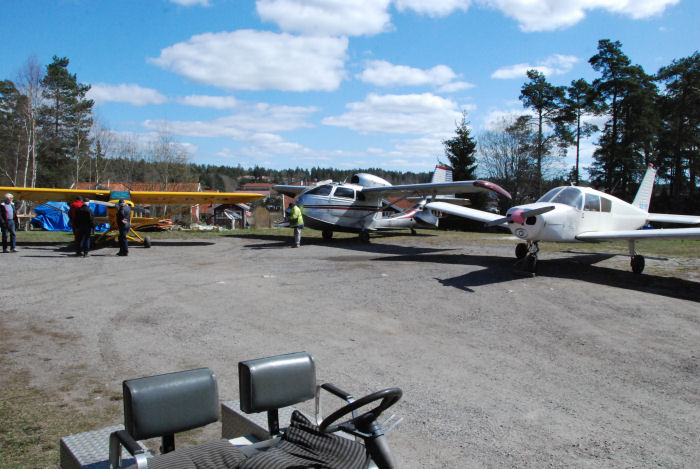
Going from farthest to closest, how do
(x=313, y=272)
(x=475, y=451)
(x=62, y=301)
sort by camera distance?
(x=313, y=272) → (x=62, y=301) → (x=475, y=451)

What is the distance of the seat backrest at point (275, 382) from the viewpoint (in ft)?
9.26

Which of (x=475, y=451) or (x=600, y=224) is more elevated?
(x=600, y=224)

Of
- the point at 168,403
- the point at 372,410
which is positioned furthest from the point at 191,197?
the point at 372,410

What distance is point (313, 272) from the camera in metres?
12.1

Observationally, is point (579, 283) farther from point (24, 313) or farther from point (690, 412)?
point (24, 313)

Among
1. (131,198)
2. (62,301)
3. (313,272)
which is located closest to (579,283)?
(313,272)

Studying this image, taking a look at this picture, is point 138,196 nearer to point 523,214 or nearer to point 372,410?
point 523,214

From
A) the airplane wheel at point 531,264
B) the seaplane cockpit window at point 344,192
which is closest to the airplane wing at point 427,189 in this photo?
the seaplane cockpit window at point 344,192

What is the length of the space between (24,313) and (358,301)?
19.0ft

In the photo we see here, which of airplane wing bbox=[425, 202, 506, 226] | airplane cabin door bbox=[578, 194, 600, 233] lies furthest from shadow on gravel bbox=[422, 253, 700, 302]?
airplane wing bbox=[425, 202, 506, 226]

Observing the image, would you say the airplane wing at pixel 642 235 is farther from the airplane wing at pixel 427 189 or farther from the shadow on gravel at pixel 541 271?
the airplane wing at pixel 427 189

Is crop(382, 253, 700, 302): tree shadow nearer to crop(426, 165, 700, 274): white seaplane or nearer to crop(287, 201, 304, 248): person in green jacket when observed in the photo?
crop(426, 165, 700, 274): white seaplane

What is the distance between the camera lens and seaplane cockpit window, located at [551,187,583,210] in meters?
12.6

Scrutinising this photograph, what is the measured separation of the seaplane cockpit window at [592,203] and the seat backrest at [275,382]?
11907 millimetres
